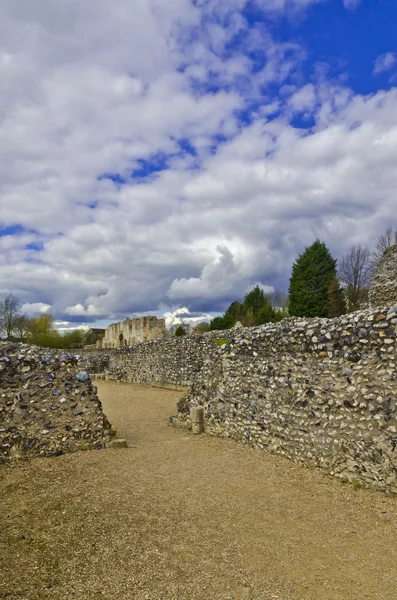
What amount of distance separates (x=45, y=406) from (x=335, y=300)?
34.4 meters

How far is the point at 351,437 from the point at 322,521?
4.81 ft

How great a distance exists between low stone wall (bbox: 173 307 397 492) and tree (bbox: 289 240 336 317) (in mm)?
31443

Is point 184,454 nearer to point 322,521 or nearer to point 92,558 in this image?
point 322,521

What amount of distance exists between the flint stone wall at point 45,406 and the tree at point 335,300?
3277 centimetres

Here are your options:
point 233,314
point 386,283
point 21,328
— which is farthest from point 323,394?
point 21,328

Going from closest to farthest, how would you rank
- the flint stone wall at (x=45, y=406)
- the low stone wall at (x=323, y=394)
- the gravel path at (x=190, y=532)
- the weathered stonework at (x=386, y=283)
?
the gravel path at (x=190, y=532) → the low stone wall at (x=323, y=394) → the flint stone wall at (x=45, y=406) → the weathered stonework at (x=386, y=283)

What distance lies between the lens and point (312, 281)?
130ft

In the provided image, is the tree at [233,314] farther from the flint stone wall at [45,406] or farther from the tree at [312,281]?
the flint stone wall at [45,406]

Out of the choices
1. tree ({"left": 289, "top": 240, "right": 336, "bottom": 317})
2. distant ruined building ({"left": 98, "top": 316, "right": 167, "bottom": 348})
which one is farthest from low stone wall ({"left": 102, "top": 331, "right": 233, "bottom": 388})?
tree ({"left": 289, "top": 240, "right": 336, "bottom": 317})

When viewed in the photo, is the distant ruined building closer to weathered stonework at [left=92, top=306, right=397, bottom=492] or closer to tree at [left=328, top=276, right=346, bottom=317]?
tree at [left=328, top=276, right=346, bottom=317]

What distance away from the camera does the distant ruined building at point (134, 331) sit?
97.1ft

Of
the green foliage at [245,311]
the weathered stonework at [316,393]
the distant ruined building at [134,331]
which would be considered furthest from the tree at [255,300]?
the weathered stonework at [316,393]

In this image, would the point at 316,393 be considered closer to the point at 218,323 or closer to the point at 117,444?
the point at 117,444

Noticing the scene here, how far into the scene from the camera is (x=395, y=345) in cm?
558
